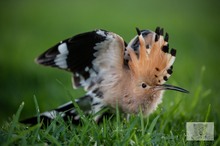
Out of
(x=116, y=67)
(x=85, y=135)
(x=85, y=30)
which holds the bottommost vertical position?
(x=85, y=135)

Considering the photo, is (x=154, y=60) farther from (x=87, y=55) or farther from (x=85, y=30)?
(x=85, y=30)

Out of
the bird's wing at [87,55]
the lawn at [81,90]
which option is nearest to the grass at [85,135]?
the lawn at [81,90]

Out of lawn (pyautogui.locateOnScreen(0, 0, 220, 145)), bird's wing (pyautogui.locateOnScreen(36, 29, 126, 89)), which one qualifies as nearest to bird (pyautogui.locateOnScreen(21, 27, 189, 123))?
bird's wing (pyautogui.locateOnScreen(36, 29, 126, 89))

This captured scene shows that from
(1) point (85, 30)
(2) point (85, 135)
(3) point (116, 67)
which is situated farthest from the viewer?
(1) point (85, 30)

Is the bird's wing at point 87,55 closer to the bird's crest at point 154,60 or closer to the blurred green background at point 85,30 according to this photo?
the bird's crest at point 154,60

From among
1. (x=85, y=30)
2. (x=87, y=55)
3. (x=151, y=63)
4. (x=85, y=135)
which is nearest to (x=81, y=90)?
(x=87, y=55)

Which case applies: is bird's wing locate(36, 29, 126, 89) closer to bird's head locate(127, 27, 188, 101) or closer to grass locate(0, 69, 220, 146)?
bird's head locate(127, 27, 188, 101)

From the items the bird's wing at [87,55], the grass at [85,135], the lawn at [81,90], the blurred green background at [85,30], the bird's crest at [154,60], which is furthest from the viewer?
the blurred green background at [85,30]
